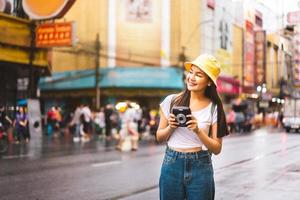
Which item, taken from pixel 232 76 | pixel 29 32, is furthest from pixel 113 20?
pixel 29 32

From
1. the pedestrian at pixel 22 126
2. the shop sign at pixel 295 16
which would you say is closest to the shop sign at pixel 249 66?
the pedestrian at pixel 22 126

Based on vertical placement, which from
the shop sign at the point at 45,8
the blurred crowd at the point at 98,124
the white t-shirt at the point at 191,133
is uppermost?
the shop sign at the point at 45,8

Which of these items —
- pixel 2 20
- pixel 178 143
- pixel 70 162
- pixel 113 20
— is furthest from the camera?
pixel 113 20

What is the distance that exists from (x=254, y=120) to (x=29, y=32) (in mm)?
24841

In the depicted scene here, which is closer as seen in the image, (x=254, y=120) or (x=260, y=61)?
(x=254, y=120)

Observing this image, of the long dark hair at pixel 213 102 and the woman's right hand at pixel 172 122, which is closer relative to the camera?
the woman's right hand at pixel 172 122

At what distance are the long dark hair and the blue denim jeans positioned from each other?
0.21m

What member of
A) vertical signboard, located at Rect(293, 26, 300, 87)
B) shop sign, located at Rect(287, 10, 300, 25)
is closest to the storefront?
vertical signboard, located at Rect(293, 26, 300, 87)

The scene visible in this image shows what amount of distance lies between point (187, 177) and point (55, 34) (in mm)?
21450

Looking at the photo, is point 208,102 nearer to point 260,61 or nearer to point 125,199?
point 125,199

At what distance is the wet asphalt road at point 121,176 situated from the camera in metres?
9.19

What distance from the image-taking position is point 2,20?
23.8 metres

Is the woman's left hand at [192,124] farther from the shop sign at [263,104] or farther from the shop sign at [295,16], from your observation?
the shop sign at [263,104]

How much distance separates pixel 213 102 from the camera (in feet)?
14.0
